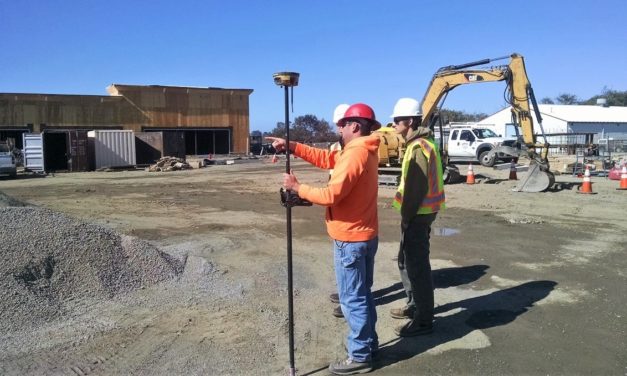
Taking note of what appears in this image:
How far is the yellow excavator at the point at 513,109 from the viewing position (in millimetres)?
16188

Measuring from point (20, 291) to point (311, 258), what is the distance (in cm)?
380

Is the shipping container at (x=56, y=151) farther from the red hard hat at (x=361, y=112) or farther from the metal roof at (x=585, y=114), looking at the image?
the metal roof at (x=585, y=114)

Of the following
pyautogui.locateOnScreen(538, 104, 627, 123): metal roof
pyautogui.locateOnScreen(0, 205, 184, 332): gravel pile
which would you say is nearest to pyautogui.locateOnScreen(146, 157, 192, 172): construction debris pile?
pyautogui.locateOnScreen(0, 205, 184, 332): gravel pile

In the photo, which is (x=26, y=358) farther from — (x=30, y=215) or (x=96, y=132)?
(x=96, y=132)

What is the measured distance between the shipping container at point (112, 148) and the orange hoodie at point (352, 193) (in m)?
29.4

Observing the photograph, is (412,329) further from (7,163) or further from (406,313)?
(7,163)

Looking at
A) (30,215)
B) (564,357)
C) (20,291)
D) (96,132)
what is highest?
(96,132)

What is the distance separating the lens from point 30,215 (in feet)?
19.6

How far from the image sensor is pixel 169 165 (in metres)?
30.2

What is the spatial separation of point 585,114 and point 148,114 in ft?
155

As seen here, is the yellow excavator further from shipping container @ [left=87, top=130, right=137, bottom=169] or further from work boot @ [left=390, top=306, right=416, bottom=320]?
shipping container @ [left=87, top=130, right=137, bottom=169]

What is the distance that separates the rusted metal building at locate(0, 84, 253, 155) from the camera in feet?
114

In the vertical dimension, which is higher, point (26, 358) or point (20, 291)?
point (20, 291)

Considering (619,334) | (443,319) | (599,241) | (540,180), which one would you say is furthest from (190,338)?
(540,180)
